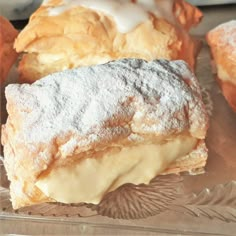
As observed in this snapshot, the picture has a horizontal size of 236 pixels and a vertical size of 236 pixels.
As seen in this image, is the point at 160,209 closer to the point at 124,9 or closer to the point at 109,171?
the point at 109,171

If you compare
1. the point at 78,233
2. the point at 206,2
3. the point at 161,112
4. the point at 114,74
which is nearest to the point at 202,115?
the point at 161,112

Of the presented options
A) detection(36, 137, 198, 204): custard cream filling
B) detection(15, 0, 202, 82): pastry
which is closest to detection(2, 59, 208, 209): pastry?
detection(36, 137, 198, 204): custard cream filling

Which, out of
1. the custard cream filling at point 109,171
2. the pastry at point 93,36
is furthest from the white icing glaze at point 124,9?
the custard cream filling at point 109,171

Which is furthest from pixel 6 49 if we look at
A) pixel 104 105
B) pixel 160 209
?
pixel 160 209

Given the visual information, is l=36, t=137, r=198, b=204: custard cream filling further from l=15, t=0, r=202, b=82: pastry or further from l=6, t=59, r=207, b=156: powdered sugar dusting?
l=15, t=0, r=202, b=82: pastry

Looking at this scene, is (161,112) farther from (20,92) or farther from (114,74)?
(20,92)

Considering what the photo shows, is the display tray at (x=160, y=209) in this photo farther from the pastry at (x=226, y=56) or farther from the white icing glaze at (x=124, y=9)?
the white icing glaze at (x=124, y=9)
